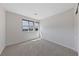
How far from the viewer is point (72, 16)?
13.3ft

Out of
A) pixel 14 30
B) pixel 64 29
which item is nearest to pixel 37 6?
pixel 64 29

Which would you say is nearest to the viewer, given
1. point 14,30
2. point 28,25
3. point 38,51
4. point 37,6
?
Answer: point 37,6

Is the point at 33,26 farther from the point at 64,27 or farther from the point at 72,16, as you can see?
the point at 72,16

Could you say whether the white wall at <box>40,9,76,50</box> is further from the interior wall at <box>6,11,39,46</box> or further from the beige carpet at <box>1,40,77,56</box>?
the interior wall at <box>6,11,39,46</box>

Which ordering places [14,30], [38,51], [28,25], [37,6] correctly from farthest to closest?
[28,25] < [14,30] < [38,51] < [37,6]

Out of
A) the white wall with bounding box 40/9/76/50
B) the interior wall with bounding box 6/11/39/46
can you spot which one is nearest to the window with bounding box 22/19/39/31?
the interior wall with bounding box 6/11/39/46

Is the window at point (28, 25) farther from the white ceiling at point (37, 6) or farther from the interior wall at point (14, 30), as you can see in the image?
the white ceiling at point (37, 6)

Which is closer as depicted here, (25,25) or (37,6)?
(37,6)

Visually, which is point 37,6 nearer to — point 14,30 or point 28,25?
point 14,30

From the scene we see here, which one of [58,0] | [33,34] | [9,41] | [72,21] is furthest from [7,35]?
[58,0]

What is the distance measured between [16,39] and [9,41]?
65 centimetres

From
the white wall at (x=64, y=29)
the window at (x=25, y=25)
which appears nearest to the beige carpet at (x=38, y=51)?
the white wall at (x=64, y=29)

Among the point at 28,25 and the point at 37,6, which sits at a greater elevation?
the point at 37,6

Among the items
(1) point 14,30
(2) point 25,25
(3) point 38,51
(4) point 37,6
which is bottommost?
(3) point 38,51
